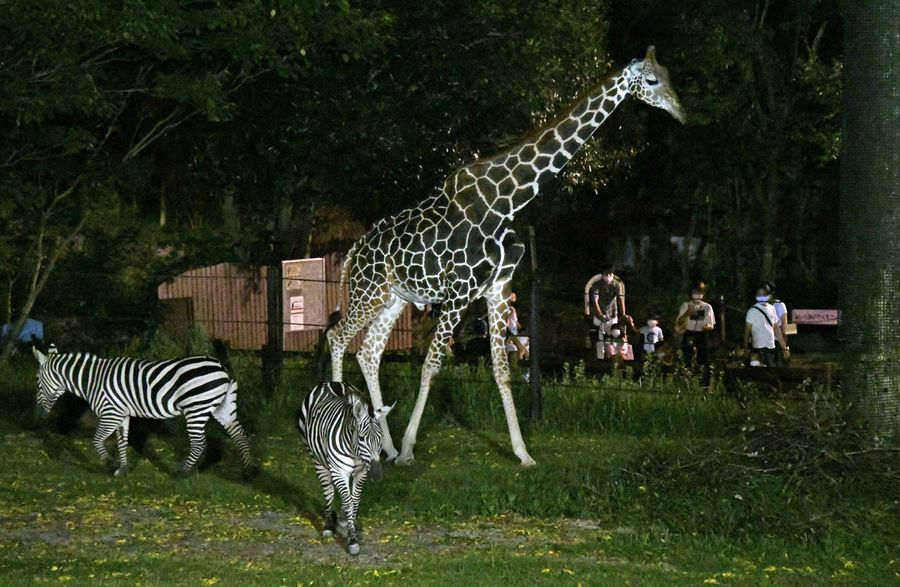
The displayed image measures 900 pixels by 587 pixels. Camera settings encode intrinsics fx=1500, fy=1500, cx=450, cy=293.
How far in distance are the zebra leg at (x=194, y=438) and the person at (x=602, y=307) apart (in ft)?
22.5

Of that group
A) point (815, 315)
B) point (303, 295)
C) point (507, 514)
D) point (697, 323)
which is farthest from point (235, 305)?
point (507, 514)

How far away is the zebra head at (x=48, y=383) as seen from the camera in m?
13.2

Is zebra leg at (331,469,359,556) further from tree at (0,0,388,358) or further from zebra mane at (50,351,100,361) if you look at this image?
tree at (0,0,388,358)

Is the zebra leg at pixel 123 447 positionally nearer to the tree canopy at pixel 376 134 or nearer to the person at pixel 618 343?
the tree canopy at pixel 376 134

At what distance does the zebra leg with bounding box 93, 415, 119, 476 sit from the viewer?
12.6m

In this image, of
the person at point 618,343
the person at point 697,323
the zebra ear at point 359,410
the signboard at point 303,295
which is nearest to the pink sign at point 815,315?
the person at point 697,323

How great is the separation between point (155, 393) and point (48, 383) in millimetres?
1355

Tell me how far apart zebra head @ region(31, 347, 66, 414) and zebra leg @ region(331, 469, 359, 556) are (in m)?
4.29

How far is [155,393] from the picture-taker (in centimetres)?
1248

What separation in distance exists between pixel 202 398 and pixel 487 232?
2.75 metres

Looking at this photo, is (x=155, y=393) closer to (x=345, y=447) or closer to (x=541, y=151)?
(x=345, y=447)

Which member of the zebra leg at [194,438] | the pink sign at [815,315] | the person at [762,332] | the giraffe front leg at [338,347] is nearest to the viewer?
the zebra leg at [194,438]

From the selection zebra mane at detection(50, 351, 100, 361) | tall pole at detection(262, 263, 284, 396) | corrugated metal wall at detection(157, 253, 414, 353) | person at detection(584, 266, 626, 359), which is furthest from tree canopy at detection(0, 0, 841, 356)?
person at detection(584, 266, 626, 359)

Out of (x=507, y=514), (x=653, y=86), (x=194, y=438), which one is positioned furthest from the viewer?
(x=653, y=86)
